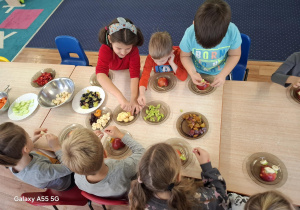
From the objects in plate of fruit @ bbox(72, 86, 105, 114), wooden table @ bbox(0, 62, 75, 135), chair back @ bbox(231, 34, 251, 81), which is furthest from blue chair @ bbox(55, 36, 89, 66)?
chair back @ bbox(231, 34, 251, 81)

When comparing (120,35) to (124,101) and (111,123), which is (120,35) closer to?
(124,101)

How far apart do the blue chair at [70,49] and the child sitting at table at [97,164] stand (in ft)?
3.88

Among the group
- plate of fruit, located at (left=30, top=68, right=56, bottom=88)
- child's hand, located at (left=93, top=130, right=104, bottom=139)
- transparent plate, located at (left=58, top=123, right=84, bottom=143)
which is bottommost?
transparent plate, located at (left=58, top=123, right=84, bottom=143)

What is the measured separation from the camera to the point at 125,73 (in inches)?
73.3

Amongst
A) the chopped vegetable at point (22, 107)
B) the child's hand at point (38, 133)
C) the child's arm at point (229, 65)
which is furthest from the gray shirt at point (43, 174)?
the child's arm at point (229, 65)

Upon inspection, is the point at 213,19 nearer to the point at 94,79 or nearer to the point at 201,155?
the point at 201,155

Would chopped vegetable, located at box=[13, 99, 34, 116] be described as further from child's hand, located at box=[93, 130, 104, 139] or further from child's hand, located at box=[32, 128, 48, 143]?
child's hand, located at box=[93, 130, 104, 139]

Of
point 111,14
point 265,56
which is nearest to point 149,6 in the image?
point 111,14

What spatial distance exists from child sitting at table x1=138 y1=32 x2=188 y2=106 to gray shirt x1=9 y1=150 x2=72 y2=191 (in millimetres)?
740

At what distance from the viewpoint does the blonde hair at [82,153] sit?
3.51 ft

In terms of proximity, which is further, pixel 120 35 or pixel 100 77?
pixel 100 77

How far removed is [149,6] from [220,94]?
2.74 m

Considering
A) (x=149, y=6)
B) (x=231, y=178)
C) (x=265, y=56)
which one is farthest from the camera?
(x=149, y=6)

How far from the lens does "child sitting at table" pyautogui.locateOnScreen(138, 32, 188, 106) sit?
61.2 inches
